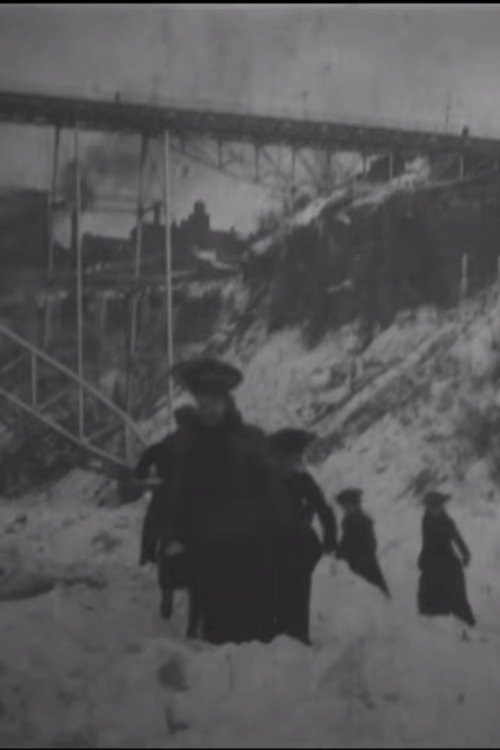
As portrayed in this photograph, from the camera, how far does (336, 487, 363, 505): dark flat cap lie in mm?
4137

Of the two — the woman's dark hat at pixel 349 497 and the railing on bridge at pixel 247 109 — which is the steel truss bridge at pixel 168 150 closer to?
the railing on bridge at pixel 247 109

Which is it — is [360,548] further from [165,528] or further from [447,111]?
[447,111]

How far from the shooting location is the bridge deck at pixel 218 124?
4.27m

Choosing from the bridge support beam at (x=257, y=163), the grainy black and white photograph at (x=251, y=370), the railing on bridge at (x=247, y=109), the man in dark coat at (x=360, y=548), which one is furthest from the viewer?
the bridge support beam at (x=257, y=163)

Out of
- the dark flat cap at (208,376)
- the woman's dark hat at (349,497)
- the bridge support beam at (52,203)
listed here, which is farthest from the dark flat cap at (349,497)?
the bridge support beam at (52,203)

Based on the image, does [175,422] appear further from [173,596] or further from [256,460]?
[173,596]

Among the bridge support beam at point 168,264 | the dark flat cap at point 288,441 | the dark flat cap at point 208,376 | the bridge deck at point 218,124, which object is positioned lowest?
the dark flat cap at point 288,441

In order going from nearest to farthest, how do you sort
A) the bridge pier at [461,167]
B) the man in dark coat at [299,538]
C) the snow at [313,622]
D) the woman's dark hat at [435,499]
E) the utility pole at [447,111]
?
the snow at [313,622]
the man in dark coat at [299,538]
the woman's dark hat at [435,499]
the utility pole at [447,111]
the bridge pier at [461,167]

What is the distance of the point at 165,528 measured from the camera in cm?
390

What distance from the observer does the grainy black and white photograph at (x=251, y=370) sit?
381cm

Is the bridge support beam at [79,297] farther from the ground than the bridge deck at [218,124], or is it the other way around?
the bridge deck at [218,124]

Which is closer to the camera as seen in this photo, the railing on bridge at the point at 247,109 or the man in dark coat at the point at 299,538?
the man in dark coat at the point at 299,538

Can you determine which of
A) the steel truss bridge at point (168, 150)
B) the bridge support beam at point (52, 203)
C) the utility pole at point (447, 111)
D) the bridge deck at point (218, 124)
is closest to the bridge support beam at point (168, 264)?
the steel truss bridge at point (168, 150)

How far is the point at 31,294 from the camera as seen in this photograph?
14.0ft
